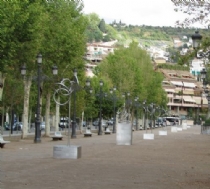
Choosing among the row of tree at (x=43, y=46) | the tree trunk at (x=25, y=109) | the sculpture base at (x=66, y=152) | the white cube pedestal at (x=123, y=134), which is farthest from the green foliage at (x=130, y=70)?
the sculpture base at (x=66, y=152)

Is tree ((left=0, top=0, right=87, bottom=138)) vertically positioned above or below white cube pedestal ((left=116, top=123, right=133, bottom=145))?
above

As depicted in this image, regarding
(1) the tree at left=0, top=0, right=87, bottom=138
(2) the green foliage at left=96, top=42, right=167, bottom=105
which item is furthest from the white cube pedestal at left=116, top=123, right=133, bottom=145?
(2) the green foliage at left=96, top=42, right=167, bottom=105

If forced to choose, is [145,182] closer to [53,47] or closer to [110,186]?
[110,186]

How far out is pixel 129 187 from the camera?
605 inches

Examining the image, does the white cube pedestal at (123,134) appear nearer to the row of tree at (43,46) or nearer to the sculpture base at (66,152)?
the row of tree at (43,46)

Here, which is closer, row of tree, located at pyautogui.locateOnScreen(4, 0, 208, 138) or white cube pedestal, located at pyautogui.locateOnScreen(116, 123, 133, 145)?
row of tree, located at pyautogui.locateOnScreen(4, 0, 208, 138)

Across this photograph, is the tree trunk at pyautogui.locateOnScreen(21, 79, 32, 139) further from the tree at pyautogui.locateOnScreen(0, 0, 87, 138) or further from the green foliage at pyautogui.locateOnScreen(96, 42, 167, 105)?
Answer: the green foliage at pyautogui.locateOnScreen(96, 42, 167, 105)

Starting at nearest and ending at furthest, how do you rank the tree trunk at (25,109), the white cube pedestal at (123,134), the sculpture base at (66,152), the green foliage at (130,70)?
the sculpture base at (66,152) < the white cube pedestal at (123,134) < the tree trunk at (25,109) < the green foliage at (130,70)

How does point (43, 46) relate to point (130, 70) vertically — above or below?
below

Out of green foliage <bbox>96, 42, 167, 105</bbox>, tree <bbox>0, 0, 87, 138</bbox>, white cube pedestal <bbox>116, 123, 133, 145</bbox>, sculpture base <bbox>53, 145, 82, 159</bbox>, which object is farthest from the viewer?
green foliage <bbox>96, 42, 167, 105</bbox>

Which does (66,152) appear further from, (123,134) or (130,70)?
(130,70)

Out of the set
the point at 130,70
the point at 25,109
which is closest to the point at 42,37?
the point at 25,109

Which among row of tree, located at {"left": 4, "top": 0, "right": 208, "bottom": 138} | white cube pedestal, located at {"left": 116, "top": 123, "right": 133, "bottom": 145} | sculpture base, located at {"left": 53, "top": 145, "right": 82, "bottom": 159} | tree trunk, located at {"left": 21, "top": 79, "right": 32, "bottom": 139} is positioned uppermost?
row of tree, located at {"left": 4, "top": 0, "right": 208, "bottom": 138}

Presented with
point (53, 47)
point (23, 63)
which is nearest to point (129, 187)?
point (23, 63)
